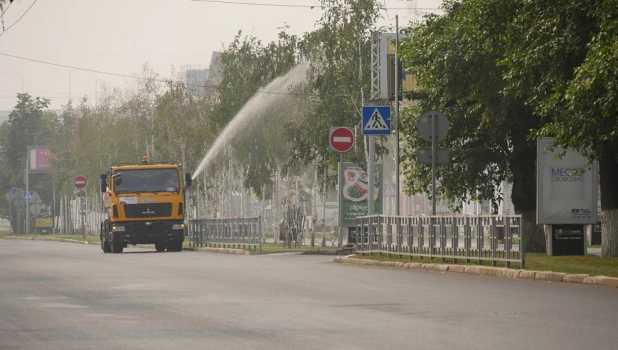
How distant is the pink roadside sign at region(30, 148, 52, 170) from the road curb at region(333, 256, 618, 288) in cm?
10526

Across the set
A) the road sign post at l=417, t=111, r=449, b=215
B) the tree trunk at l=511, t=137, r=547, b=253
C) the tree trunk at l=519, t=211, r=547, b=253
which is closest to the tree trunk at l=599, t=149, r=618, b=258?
the road sign post at l=417, t=111, r=449, b=215

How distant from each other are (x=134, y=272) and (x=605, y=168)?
11032mm

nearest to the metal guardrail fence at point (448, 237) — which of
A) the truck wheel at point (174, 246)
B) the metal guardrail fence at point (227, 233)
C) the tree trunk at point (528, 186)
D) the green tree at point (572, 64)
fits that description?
the green tree at point (572, 64)

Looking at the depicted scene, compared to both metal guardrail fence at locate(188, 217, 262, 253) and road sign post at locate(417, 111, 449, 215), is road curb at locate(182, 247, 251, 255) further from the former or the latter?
road sign post at locate(417, 111, 449, 215)

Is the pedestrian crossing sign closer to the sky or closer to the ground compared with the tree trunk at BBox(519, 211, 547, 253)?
closer to the sky

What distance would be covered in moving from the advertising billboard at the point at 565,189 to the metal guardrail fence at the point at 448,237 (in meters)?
2.53

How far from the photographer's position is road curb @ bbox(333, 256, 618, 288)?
757 inches

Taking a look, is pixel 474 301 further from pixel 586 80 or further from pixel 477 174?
pixel 477 174

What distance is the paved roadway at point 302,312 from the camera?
37.5 ft

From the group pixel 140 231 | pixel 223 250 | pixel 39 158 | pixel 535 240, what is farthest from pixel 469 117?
pixel 39 158

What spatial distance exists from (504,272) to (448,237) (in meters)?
3.36

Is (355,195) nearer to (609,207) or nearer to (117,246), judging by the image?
(117,246)

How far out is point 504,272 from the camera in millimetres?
21953

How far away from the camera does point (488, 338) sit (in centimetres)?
1149
